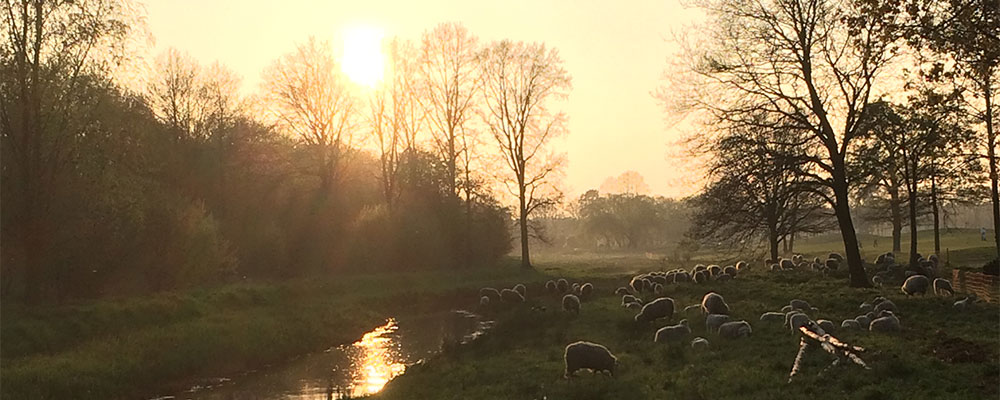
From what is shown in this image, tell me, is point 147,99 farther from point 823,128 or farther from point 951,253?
point 951,253

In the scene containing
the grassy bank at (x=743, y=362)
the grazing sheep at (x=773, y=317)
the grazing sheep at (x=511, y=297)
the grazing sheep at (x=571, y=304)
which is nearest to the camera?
the grassy bank at (x=743, y=362)

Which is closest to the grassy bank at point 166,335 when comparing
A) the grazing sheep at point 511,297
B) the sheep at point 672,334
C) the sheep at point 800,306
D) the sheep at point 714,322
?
the grazing sheep at point 511,297

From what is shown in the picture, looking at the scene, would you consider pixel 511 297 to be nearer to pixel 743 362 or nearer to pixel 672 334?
pixel 672 334

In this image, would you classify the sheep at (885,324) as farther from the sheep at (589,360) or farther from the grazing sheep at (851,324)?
the sheep at (589,360)

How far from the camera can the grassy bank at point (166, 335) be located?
18516 mm

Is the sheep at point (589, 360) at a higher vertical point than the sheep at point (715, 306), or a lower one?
→ lower

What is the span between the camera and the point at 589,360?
16.4m

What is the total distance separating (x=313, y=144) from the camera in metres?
49.5

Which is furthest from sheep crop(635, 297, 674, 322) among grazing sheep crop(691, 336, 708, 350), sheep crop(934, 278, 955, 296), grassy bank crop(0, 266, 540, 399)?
grassy bank crop(0, 266, 540, 399)

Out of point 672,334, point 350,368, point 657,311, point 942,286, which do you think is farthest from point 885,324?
point 350,368

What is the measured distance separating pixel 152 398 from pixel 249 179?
31062 millimetres

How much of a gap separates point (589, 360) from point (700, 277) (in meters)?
25.6

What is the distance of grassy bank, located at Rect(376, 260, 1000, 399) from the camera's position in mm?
12398

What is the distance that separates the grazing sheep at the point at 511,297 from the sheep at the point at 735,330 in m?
19.7
